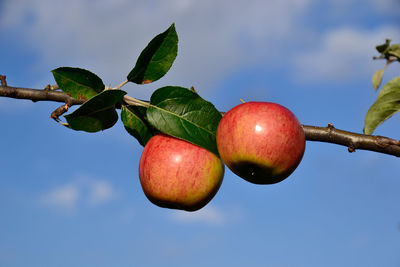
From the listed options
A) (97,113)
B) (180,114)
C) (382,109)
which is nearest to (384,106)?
(382,109)

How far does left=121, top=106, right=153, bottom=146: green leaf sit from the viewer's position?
7.30 ft

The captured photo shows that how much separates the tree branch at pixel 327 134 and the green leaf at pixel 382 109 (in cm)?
7

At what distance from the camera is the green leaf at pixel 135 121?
2227mm

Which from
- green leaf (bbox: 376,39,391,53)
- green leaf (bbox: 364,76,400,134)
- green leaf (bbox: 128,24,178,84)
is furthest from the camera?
green leaf (bbox: 376,39,391,53)

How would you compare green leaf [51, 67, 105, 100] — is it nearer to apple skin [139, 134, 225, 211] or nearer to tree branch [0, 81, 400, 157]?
tree branch [0, 81, 400, 157]

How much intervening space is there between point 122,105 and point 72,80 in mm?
257

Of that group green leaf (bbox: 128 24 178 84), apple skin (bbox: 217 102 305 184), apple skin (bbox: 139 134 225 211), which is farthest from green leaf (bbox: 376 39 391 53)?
green leaf (bbox: 128 24 178 84)

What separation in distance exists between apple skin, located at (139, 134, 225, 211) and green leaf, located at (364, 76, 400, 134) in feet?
2.57

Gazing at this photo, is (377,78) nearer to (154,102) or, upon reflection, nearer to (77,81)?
(154,102)

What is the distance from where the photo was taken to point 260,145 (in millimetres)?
2229

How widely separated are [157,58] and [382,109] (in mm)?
1146

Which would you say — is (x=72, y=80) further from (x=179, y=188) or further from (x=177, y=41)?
(x=179, y=188)

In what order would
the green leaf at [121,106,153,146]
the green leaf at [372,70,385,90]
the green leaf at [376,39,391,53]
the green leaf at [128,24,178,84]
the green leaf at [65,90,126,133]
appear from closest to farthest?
1. the green leaf at [65,90,126,133]
2. the green leaf at [128,24,178,84]
3. the green leaf at [121,106,153,146]
4. the green leaf at [376,39,391,53]
5. the green leaf at [372,70,385,90]

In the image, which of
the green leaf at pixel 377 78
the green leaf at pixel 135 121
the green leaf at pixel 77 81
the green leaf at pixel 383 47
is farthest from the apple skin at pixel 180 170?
the green leaf at pixel 377 78
